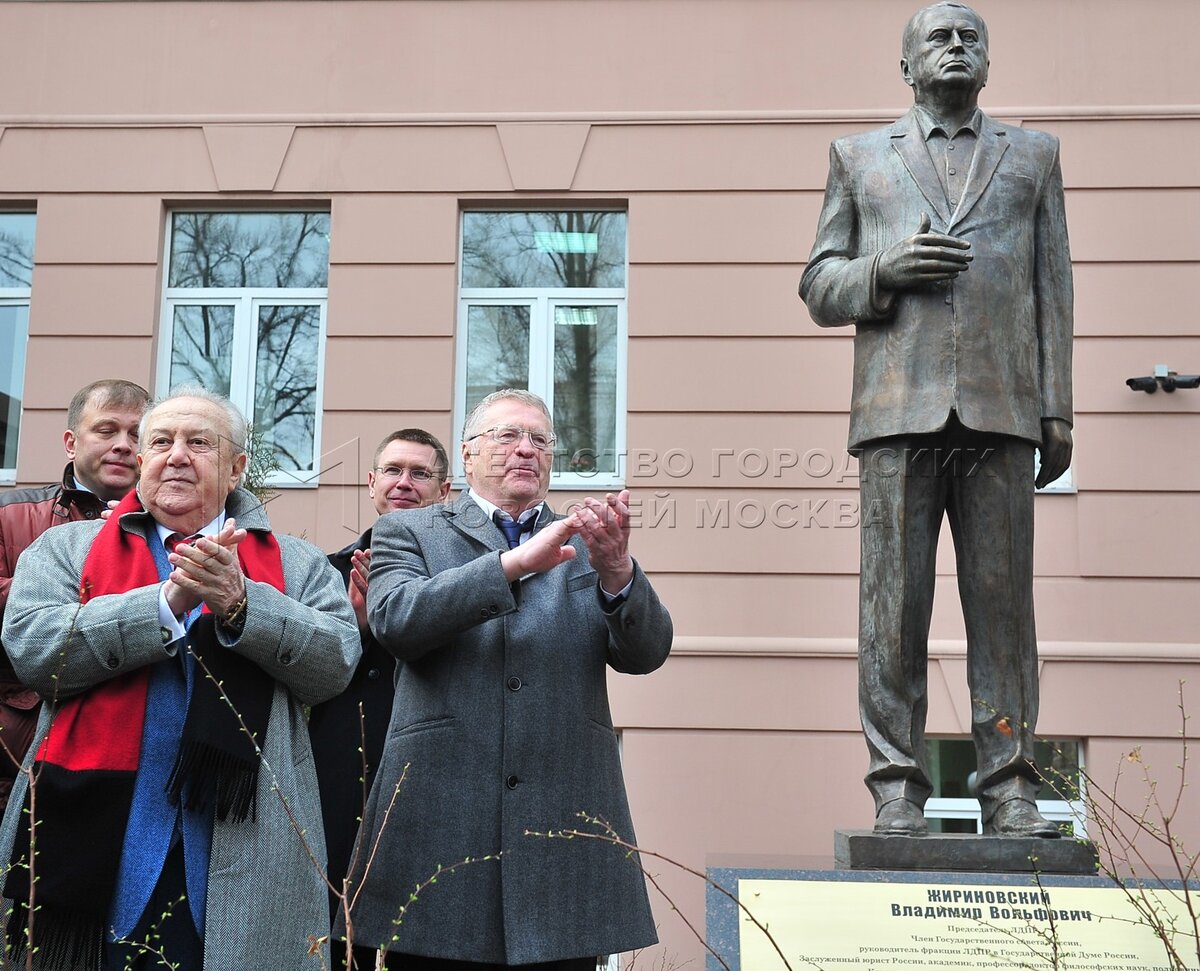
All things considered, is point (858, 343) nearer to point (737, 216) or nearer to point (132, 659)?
point (132, 659)

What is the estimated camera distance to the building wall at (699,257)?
22.1ft

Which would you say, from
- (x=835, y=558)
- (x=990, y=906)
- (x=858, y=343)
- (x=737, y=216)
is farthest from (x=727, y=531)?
(x=990, y=906)

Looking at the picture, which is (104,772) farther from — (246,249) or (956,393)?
(246,249)

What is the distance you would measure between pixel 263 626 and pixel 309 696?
0.23m

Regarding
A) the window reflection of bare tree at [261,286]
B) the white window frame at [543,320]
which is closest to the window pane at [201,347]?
the window reflection of bare tree at [261,286]

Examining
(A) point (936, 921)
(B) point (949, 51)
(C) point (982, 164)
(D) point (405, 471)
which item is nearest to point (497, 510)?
(D) point (405, 471)

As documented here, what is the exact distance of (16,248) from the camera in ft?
25.5

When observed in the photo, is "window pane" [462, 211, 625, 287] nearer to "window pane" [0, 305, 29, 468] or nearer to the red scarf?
"window pane" [0, 305, 29, 468]

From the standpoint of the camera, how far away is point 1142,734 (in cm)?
660

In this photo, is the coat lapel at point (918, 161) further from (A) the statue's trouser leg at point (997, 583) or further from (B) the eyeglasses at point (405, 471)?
(B) the eyeglasses at point (405, 471)

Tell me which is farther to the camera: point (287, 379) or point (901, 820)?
point (287, 379)

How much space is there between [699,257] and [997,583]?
13.4 feet

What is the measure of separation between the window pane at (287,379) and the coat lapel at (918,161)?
4.42m

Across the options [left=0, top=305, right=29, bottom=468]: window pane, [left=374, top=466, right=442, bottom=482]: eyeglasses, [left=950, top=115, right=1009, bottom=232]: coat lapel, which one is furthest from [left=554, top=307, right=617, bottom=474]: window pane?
[left=950, top=115, right=1009, bottom=232]: coat lapel
